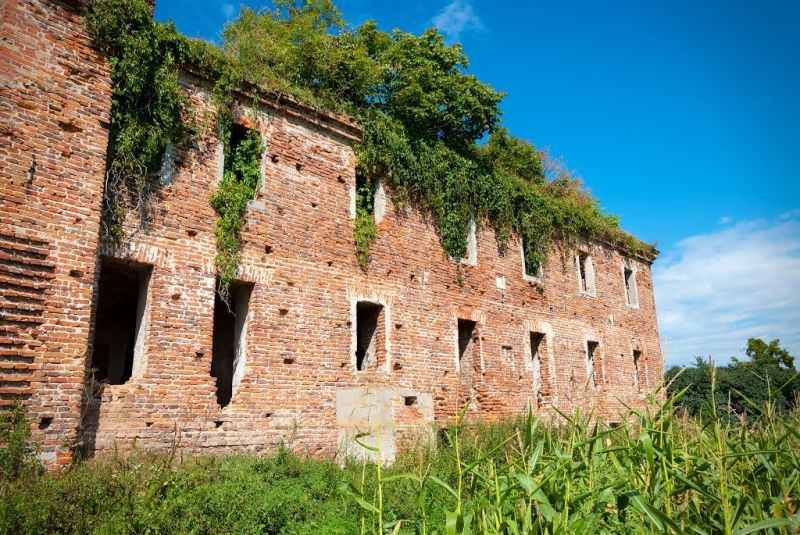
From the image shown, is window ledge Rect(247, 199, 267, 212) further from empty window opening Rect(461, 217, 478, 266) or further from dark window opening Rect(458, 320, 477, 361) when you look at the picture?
dark window opening Rect(458, 320, 477, 361)

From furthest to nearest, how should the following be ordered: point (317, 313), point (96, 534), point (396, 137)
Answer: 1. point (396, 137)
2. point (317, 313)
3. point (96, 534)

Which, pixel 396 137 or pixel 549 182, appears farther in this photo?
pixel 549 182

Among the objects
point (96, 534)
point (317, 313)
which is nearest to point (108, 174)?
point (317, 313)

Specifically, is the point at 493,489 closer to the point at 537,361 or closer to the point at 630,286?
the point at 537,361

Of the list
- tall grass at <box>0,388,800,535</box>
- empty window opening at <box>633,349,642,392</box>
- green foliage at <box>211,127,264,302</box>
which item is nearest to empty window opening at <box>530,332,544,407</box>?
tall grass at <box>0,388,800,535</box>

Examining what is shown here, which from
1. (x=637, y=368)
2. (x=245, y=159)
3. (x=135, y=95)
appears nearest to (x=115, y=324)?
(x=245, y=159)

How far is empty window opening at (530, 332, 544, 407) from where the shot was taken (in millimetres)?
15799

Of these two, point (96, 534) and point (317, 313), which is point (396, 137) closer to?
point (317, 313)

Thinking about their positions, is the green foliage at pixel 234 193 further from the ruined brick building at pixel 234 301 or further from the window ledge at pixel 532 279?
the window ledge at pixel 532 279

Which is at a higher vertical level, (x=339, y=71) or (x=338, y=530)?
(x=339, y=71)

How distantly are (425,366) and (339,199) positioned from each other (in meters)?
4.26

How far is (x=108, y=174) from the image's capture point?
28.0 feet

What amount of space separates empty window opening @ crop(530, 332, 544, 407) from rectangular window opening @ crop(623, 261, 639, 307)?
6778 millimetres

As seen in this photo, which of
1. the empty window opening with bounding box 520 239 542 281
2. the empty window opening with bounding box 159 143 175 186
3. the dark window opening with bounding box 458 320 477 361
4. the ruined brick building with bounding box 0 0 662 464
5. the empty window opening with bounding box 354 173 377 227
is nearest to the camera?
the ruined brick building with bounding box 0 0 662 464
